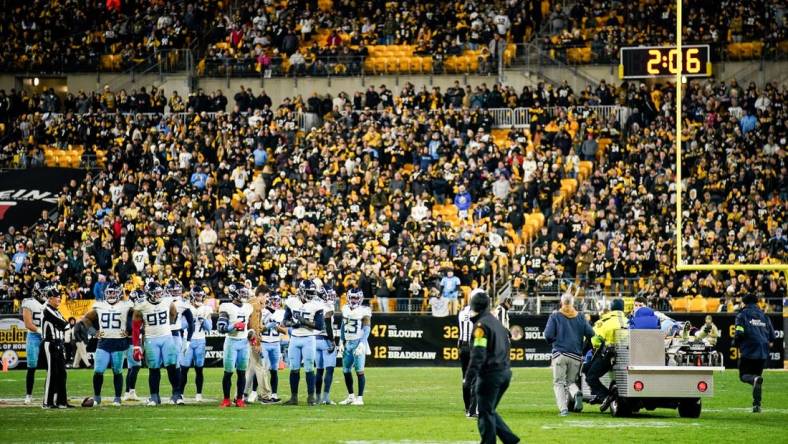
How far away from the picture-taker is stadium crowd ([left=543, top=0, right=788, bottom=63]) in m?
41.2

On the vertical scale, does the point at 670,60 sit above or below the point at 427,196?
above

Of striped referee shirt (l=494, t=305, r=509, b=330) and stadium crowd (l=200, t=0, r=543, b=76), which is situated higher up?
stadium crowd (l=200, t=0, r=543, b=76)

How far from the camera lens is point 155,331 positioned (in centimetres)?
2173

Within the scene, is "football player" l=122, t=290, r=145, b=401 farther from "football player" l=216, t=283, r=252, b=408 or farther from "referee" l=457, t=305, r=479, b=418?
"referee" l=457, t=305, r=479, b=418

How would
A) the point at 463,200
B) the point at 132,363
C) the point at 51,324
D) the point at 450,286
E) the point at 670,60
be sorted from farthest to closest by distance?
the point at 463,200
the point at 670,60
the point at 450,286
the point at 132,363
the point at 51,324

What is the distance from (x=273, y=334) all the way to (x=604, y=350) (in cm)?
589

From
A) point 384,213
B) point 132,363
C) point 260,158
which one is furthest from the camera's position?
point 260,158

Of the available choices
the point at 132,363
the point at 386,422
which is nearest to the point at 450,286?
the point at 132,363

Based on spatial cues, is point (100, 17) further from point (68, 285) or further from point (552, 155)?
point (552, 155)

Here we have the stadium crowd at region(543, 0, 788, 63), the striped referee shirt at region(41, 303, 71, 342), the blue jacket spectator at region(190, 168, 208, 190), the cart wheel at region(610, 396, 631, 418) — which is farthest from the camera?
the stadium crowd at region(543, 0, 788, 63)

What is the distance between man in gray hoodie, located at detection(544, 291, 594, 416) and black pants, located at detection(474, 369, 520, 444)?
567cm

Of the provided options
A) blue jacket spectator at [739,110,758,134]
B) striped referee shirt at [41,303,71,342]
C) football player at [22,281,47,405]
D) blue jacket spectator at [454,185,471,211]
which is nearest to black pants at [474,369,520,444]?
striped referee shirt at [41,303,71,342]

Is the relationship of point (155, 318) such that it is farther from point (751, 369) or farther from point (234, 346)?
point (751, 369)

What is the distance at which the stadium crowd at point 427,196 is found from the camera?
111 ft
